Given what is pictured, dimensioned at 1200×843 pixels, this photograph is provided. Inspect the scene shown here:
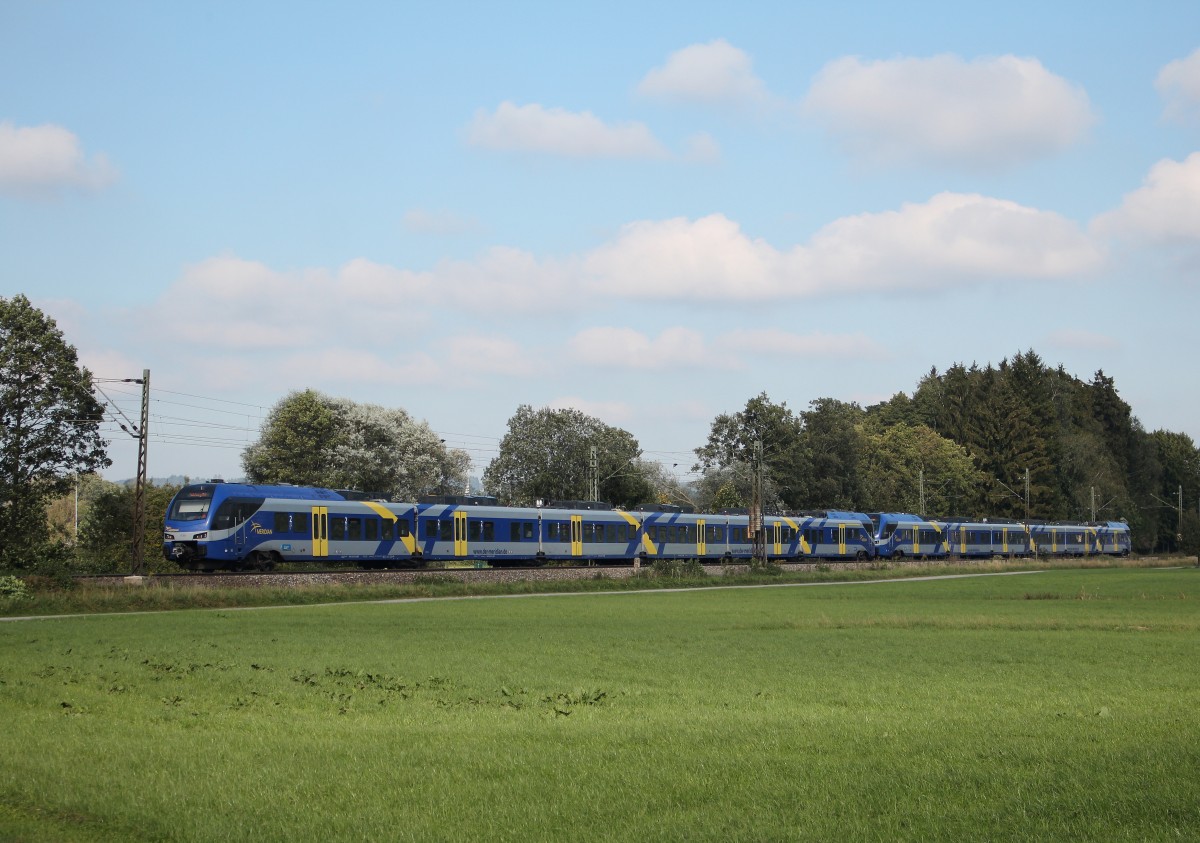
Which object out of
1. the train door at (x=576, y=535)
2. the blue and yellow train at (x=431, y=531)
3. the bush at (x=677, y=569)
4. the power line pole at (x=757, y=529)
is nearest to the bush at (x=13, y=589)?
the blue and yellow train at (x=431, y=531)

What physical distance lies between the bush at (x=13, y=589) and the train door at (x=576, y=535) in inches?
1164

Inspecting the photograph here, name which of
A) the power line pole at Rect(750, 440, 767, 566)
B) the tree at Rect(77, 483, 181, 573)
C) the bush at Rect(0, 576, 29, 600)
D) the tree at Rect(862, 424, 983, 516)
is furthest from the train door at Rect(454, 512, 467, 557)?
the tree at Rect(862, 424, 983, 516)

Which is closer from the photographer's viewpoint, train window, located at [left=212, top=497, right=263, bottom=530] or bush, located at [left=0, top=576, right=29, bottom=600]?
bush, located at [left=0, top=576, right=29, bottom=600]

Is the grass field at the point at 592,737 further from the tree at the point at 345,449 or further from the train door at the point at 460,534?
the tree at the point at 345,449

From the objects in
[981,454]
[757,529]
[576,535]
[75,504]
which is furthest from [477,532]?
[981,454]

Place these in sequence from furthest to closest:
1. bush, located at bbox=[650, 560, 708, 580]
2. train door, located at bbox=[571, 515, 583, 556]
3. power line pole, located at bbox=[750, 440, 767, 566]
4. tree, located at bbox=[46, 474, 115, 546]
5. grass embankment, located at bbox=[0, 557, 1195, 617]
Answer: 1. tree, located at bbox=[46, 474, 115, 546]
2. power line pole, located at bbox=[750, 440, 767, 566]
3. train door, located at bbox=[571, 515, 583, 556]
4. bush, located at bbox=[650, 560, 708, 580]
5. grass embankment, located at bbox=[0, 557, 1195, 617]

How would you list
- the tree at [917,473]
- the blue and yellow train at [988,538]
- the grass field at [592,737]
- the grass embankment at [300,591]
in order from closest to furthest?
the grass field at [592,737] < the grass embankment at [300,591] < the blue and yellow train at [988,538] < the tree at [917,473]

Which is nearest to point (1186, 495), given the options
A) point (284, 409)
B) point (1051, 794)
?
point (284, 409)

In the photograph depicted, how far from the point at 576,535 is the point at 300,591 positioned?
845 inches

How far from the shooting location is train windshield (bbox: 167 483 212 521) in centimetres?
4678

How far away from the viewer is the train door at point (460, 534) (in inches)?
2213

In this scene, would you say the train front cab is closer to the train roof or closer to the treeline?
the treeline

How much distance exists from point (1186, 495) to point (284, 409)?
12657cm

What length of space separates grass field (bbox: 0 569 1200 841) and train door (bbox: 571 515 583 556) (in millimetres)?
34670
